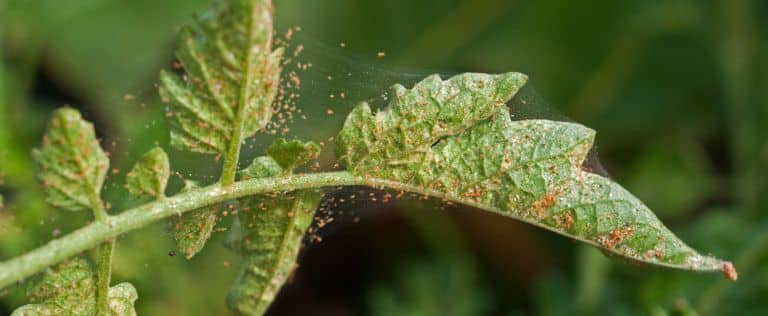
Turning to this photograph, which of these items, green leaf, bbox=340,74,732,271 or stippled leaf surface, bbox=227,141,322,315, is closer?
green leaf, bbox=340,74,732,271

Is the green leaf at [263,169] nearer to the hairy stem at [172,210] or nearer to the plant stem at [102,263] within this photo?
the hairy stem at [172,210]

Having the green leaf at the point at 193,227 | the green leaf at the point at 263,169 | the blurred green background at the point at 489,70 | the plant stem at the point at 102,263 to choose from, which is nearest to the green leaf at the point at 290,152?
the green leaf at the point at 263,169

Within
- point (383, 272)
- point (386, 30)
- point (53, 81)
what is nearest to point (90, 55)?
point (53, 81)

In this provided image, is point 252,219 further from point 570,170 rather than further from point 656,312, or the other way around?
point 656,312

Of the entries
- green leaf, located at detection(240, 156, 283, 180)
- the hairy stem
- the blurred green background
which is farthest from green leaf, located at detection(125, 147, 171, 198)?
the blurred green background

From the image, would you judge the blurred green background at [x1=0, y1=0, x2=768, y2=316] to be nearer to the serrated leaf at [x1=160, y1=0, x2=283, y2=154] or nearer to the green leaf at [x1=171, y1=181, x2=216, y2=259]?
the green leaf at [x1=171, y1=181, x2=216, y2=259]

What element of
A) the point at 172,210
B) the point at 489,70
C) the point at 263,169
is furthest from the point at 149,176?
the point at 489,70
